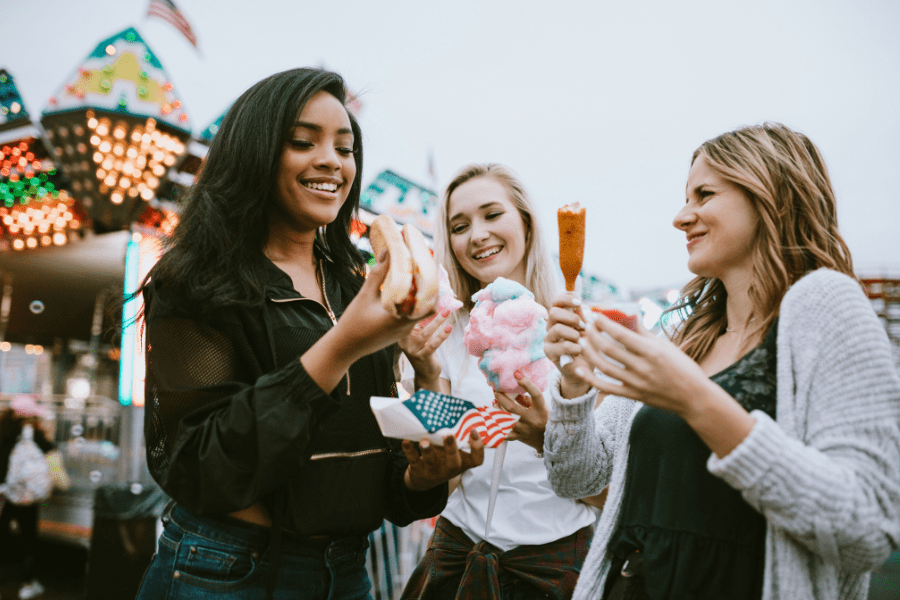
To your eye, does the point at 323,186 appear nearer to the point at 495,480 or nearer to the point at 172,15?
the point at 495,480

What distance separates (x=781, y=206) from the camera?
4.58 ft

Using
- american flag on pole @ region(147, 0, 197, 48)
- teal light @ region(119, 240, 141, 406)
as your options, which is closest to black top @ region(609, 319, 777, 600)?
teal light @ region(119, 240, 141, 406)

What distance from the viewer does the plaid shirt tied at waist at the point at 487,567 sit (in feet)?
5.81

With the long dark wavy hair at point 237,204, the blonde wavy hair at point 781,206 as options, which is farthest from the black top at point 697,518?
the long dark wavy hair at point 237,204

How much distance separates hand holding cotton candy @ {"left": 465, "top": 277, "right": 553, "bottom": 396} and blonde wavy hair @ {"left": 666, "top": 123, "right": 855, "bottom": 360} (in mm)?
588

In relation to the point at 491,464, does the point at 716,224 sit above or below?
above

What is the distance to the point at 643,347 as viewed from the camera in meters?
1.09

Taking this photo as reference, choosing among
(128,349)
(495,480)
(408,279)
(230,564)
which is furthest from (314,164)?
(128,349)

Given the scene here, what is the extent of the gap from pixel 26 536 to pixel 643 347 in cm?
785

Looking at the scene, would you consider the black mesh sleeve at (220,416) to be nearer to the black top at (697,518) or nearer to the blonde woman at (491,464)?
the blonde woman at (491,464)

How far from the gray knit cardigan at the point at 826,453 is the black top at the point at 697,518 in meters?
0.07

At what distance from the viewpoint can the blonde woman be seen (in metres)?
1.76

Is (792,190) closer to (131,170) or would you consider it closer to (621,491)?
(621,491)

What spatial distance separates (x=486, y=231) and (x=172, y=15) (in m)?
5.62
